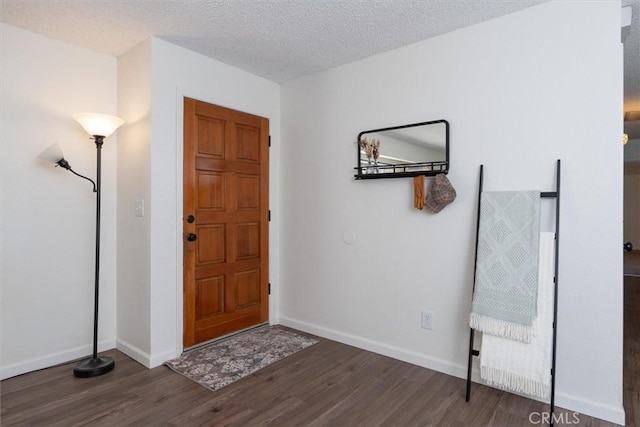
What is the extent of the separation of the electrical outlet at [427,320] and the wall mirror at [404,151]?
103cm

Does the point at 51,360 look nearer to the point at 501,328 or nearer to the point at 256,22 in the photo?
the point at 256,22

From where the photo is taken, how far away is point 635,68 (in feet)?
10.4

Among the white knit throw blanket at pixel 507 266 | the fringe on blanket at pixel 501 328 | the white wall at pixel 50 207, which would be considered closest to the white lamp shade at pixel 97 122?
the white wall at pixel 50 207

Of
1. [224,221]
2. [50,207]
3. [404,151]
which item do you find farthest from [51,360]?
[404,151]

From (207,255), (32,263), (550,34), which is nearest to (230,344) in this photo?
(207,255)

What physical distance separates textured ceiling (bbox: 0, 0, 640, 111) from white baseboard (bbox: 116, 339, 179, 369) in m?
2.33

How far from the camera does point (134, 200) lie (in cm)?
288

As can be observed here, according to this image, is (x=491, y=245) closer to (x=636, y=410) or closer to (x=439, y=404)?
(x=439, y=404)

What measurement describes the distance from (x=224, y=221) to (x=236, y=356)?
111 cm

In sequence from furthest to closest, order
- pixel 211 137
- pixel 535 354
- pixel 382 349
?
1. pixel 211 137
2. pixel 382 349
3. pixel 535 354

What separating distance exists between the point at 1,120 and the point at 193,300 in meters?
1.83

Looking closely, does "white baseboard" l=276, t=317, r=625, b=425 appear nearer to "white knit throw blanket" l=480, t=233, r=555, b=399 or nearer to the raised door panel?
"white knit throw blanket" l=480, t=233, r=555, b=399

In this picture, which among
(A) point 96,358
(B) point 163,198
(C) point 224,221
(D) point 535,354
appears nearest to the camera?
(D) point 535,354

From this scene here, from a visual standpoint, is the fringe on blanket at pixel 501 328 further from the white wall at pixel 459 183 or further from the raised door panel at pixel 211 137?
the raised door panel at pixel 211 137
